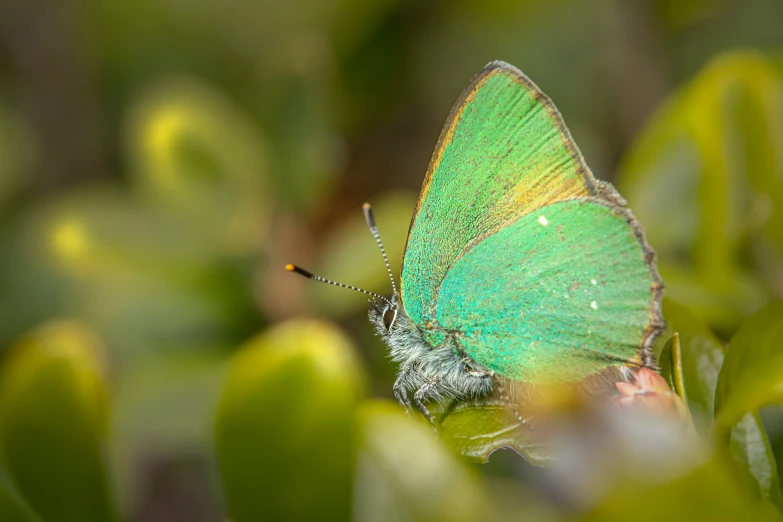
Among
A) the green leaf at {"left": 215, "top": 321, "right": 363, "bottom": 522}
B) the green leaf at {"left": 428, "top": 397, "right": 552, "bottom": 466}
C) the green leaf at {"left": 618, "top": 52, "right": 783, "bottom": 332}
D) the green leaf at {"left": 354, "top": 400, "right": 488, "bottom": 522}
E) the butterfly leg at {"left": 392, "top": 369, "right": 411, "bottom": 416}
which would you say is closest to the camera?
the green leaf at {"left": 354, "top": 400, "right": 488, "bottom": 522}

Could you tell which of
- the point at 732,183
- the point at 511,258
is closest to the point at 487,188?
the point at 511,258

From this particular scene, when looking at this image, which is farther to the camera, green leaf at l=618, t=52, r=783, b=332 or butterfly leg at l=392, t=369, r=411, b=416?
green leaf at l=618, t=52, r=783, b=332

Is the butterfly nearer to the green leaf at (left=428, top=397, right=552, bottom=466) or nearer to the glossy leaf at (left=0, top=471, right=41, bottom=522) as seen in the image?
the green leaf at (left=428, top=397, right=552, bottom=466)

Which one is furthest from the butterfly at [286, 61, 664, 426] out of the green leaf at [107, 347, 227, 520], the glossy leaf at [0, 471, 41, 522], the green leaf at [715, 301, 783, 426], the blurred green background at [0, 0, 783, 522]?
the glossy leaf at [0, 471, 41, 522]

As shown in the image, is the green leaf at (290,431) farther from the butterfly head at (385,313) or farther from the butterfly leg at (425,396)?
the butterfly head at (385,313)

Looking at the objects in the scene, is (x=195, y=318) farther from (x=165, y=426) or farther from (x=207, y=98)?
(x=207, y=98)

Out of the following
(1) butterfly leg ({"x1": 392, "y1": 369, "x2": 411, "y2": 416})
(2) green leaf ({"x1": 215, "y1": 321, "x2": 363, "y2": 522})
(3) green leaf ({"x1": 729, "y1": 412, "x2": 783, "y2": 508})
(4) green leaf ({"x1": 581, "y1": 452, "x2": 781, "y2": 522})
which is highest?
(4) green leaf ({"x1": 581, "y1": 452, "x2": 781, "y2": 522})
